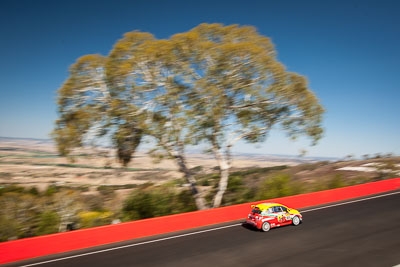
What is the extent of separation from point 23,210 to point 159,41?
437 inches

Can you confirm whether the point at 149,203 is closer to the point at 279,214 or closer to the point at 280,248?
the point at 279,214

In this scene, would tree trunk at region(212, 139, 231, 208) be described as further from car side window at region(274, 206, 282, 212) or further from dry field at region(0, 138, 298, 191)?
car side window at region(274, 206, 282, 212)

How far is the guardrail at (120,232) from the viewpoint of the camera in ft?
28.1

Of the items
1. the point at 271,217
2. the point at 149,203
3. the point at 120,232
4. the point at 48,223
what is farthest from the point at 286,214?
the point at 48,223

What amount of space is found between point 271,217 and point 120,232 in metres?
6.12

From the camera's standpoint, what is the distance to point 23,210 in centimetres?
1271

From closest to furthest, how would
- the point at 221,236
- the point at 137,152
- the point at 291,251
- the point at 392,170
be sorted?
the point at 291,251 → the point at 221,236 → the point at 137,152 → the point at 392,170

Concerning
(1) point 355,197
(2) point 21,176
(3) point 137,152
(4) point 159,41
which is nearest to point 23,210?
(3) point 137,152

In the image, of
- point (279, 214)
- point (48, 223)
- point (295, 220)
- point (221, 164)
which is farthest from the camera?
point (221, 164)

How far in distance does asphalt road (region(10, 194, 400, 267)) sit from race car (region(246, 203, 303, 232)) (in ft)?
0.87

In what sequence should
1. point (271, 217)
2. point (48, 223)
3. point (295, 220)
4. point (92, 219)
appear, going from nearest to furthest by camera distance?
1. point (271, 217)
2. point (295, 220)
3. point (48, 223)
4. point (92, 219)

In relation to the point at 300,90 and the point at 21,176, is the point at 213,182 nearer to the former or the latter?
the point at 300,90

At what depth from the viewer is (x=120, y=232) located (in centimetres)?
1030

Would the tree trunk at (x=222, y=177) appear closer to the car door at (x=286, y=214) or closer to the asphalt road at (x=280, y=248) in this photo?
the asphalt road at (x=280, y=248)
